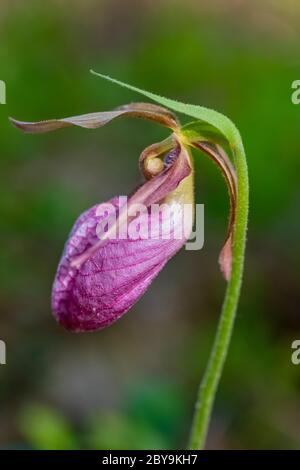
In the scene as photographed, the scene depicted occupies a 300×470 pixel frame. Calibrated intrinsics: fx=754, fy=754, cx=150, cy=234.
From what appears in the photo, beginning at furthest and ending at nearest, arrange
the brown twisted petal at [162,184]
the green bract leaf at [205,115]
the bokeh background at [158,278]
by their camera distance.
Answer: the bokeh background at [158,278]
the brown twisted petal at [162,184]
the green bract leaf at [205,115]

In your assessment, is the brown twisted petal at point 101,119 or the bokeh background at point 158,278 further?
the bokeh background at point 158,278

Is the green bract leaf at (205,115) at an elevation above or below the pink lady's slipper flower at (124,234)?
above

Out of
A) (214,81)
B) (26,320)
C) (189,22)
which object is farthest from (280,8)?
(26,320)

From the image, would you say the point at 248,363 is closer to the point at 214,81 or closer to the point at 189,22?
the point at 214,81

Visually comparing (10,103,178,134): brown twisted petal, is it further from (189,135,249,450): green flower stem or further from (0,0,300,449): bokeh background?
(0,0,300,449): bokeh background

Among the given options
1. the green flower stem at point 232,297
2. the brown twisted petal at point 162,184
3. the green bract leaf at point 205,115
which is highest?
the green bract leaf at point 205,115

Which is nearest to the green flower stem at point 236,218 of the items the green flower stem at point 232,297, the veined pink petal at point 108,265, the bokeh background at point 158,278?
the green flower stem at point 232,297

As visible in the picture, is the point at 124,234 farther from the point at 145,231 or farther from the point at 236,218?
the point at 236,218

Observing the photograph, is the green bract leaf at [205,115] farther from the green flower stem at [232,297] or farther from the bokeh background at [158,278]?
the bokeh background at [158,278]
